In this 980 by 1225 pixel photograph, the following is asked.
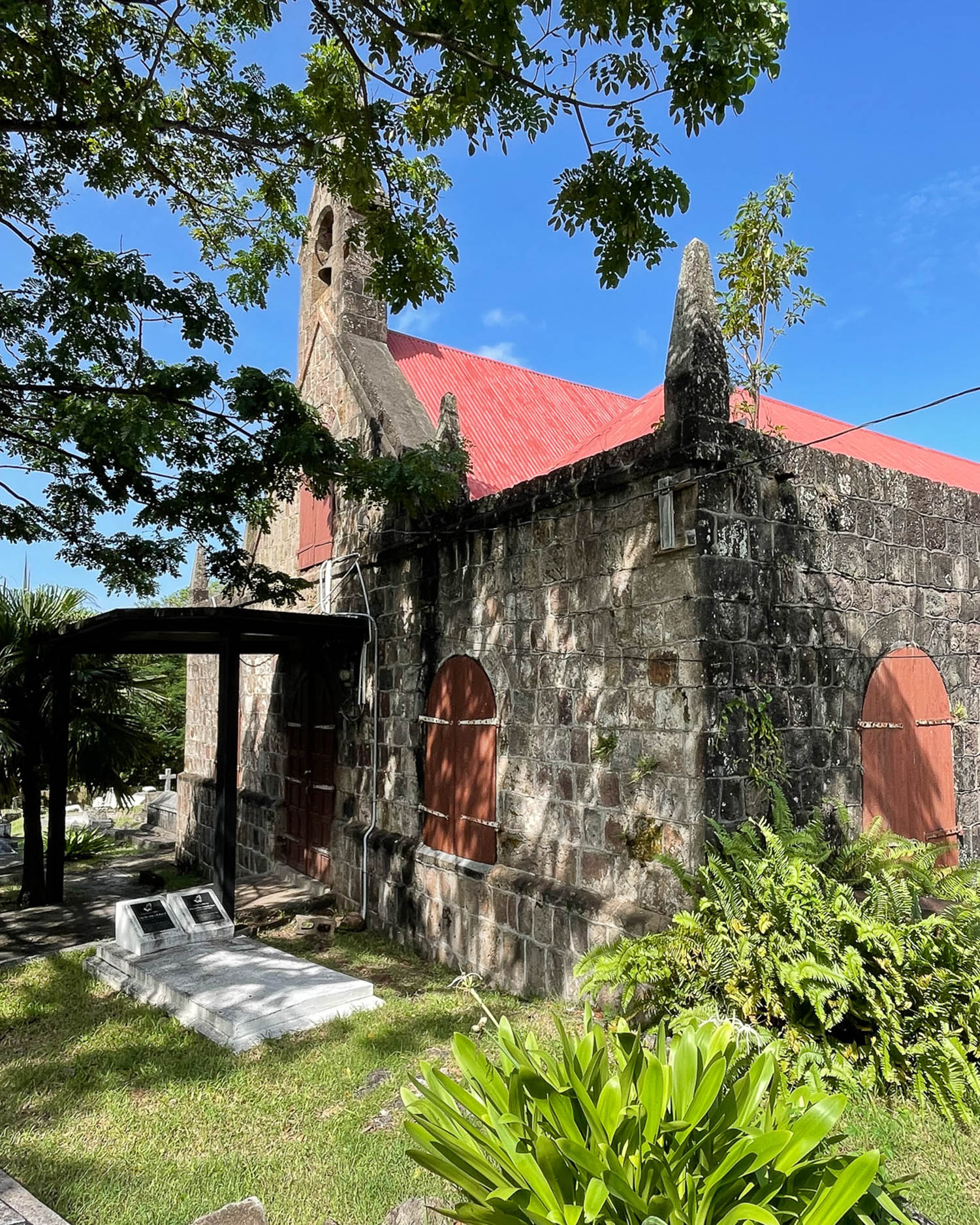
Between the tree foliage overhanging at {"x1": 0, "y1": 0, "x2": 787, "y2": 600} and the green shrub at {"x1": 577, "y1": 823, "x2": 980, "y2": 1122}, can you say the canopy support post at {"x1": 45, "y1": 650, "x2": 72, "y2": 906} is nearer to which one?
the tree foliage overhanging at {"x1": 0, "y1": 0, "x2": 787, "y2": 600}

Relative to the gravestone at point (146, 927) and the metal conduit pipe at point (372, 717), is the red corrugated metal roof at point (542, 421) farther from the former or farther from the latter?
the gravestone at point (146, 927)

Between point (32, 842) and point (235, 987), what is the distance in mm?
→ 5363

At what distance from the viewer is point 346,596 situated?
982cm

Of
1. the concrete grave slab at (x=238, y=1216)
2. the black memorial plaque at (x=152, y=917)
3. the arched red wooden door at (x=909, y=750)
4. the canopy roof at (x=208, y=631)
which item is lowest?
the concrete grave slab at (x=238, y=1216)

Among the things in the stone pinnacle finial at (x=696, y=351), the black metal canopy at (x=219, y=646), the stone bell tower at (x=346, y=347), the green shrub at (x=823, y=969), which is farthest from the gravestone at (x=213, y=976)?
the stone bell tower at (x=346, y=347)

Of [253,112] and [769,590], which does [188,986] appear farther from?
[253,112]

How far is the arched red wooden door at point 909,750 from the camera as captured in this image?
609cm

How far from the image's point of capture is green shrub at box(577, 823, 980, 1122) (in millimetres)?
4184

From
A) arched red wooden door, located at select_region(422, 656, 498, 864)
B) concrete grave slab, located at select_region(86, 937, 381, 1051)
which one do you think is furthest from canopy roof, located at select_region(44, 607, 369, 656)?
concrete grave slab, located at select_region(86, 937, 381, 1051)

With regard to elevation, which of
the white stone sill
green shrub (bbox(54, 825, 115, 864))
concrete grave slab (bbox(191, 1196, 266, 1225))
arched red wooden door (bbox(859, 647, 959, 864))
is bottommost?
green shrub (bbox(54, 825, 115, 864))

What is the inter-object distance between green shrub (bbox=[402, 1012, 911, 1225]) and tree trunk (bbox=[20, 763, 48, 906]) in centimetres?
877

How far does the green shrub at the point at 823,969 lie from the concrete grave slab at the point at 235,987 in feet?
6.76

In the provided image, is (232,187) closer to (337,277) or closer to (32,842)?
(337,277)

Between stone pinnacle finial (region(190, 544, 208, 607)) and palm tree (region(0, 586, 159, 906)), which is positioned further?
stone pinnacle finial (region(190, 544, 208, 607))
